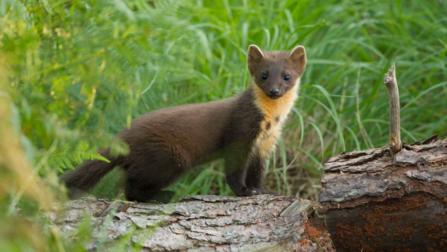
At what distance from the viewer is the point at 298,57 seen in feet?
16.3

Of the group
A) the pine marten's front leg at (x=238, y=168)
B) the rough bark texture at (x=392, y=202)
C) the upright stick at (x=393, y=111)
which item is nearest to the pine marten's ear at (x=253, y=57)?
the pine marten's front leg at (x=238, y=168)

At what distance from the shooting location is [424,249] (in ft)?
10.2

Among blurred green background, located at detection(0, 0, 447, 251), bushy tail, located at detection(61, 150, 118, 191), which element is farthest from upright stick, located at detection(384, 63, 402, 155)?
bushy tail, located at detection(61, 150, 118, 191)

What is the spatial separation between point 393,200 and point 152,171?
2.11m

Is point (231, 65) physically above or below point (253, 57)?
below

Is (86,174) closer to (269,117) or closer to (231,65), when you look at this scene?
(269,117)

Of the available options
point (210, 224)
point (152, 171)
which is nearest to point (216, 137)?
point (152, 171)

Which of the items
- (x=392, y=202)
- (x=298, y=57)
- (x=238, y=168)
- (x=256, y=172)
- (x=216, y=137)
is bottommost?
(x=256, y=172)

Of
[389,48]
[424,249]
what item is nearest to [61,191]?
[424,249]

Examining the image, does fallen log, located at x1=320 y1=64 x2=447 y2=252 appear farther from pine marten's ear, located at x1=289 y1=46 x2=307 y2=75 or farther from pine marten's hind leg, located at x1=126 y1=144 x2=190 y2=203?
pine marten's ear, located at x1=289 y1=46 x2=307 y2=75

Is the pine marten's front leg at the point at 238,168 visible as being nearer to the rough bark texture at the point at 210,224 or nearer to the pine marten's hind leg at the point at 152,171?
the pine marten's hind leg at the point at 152,171

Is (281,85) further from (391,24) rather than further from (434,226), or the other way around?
(391,24)

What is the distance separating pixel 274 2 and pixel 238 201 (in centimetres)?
452

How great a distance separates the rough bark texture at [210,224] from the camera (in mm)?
3006
